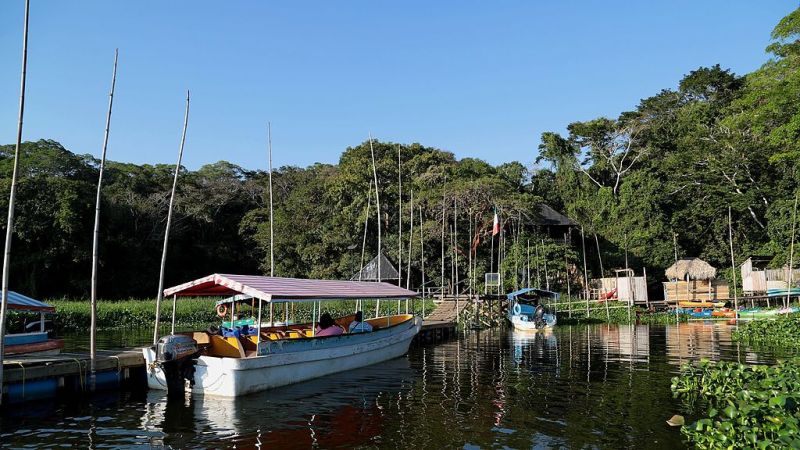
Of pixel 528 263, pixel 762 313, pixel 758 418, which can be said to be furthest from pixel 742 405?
pixel 528 263

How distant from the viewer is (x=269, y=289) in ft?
46.4

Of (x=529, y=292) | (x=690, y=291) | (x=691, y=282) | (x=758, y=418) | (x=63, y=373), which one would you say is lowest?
(x=758, y=418)

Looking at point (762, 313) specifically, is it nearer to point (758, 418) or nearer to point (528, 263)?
point (528, 263)

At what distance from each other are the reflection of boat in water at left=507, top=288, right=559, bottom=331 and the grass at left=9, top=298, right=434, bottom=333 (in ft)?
15.6

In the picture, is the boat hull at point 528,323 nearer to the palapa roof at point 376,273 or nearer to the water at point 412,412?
the palapa roof at point 376,273

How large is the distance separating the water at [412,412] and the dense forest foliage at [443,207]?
1673 cm

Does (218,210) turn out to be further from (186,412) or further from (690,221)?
(186,412)

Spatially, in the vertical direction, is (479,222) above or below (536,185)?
below

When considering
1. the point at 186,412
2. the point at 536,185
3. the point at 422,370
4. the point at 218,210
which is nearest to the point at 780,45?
the point at 422,370

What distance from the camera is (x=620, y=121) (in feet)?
160

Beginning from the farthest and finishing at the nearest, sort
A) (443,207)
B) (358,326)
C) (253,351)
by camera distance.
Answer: (443,207)
(358,326)
(253,351)

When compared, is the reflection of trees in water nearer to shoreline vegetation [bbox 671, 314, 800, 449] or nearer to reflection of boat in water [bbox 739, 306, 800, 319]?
shoreline vegetation [bbox 671, 314, 800, 449]

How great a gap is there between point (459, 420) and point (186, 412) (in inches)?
210

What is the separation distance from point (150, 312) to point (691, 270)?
3175 cm
